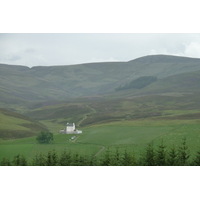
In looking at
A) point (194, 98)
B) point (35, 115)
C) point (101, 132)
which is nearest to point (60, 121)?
point (35, 115)

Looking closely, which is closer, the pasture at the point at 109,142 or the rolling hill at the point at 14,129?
the pasture at the point at 109,142

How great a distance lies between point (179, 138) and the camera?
54.4 m

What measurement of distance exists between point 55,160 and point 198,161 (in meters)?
21.2

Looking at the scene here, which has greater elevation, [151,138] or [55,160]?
[151,138]

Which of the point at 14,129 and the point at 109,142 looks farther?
the point at 14,129

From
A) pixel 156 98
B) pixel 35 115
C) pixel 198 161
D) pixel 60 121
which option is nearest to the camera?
pixel 198 161

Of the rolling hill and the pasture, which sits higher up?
the rolling hill

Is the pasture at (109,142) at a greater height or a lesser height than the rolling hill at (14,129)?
lesser

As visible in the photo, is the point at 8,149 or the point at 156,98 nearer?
the point at 8,149

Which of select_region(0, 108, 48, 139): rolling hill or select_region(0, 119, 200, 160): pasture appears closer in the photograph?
select_region(0, 119, 200, 160): pasture

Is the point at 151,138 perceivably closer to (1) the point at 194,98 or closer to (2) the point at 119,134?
(2) the point at 119,134

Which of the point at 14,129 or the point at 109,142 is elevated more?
the point at 14,129

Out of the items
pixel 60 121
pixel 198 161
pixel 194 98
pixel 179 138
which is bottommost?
pixel 198 161

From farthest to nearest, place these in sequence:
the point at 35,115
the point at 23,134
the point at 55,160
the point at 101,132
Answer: the point at 35,115 < the point at 23,134 < the point at 101,132 < the point at 55,160
